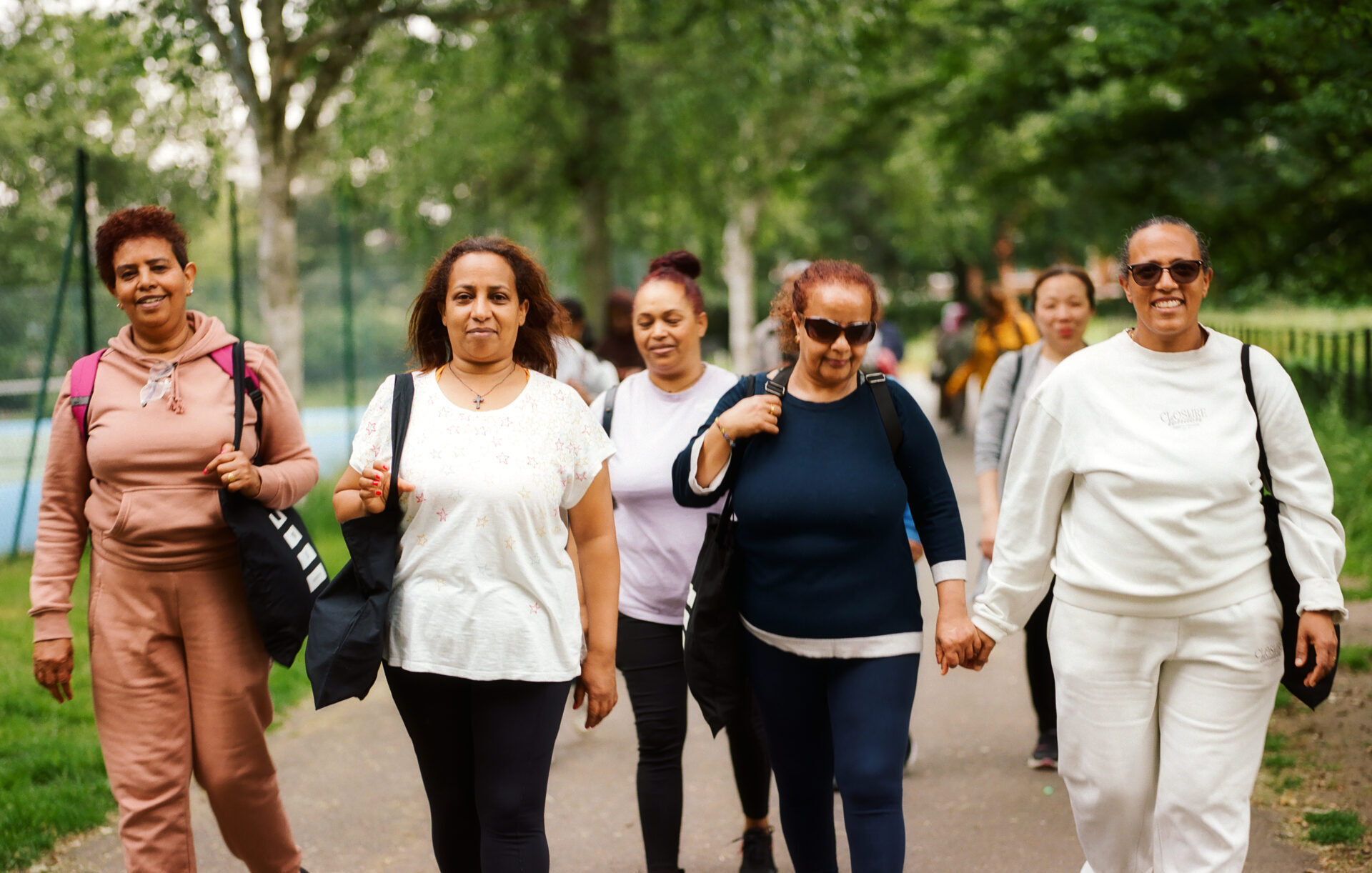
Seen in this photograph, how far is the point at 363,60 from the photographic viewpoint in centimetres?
1151

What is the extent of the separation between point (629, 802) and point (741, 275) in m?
23.2

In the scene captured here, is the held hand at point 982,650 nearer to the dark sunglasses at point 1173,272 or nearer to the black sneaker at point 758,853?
the dark sunglasses at point 1173,272

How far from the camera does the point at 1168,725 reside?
3213 millimetres

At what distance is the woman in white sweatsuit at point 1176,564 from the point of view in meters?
3.10

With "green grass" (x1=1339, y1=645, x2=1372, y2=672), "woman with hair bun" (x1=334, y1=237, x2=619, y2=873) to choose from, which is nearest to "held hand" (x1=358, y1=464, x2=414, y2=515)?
"woman with hair bun" (x1=334, y1=237, x2=619, y2=873)

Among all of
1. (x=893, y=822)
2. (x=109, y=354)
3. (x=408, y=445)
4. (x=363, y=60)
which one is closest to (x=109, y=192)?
(x=363, y=60)

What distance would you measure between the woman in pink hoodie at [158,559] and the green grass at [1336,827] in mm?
3369

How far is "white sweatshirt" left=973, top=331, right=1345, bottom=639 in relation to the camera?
10.1ft

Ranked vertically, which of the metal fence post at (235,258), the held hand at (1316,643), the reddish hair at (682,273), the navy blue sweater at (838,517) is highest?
the metal fence post at (235,258)

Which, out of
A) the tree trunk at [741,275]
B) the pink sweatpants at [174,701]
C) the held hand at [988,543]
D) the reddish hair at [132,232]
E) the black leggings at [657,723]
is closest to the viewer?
the pink sweatpants at [174,701]

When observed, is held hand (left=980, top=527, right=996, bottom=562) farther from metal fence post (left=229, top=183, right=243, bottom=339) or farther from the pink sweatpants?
metal fence post (left=229, top=183, right=243, bottom=339)

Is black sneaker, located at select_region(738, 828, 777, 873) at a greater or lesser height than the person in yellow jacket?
lesser

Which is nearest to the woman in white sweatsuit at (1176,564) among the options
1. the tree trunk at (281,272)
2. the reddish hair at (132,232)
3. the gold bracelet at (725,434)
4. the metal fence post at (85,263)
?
the gold bracelet at (725,434)

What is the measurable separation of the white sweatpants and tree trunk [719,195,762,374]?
22.1m
